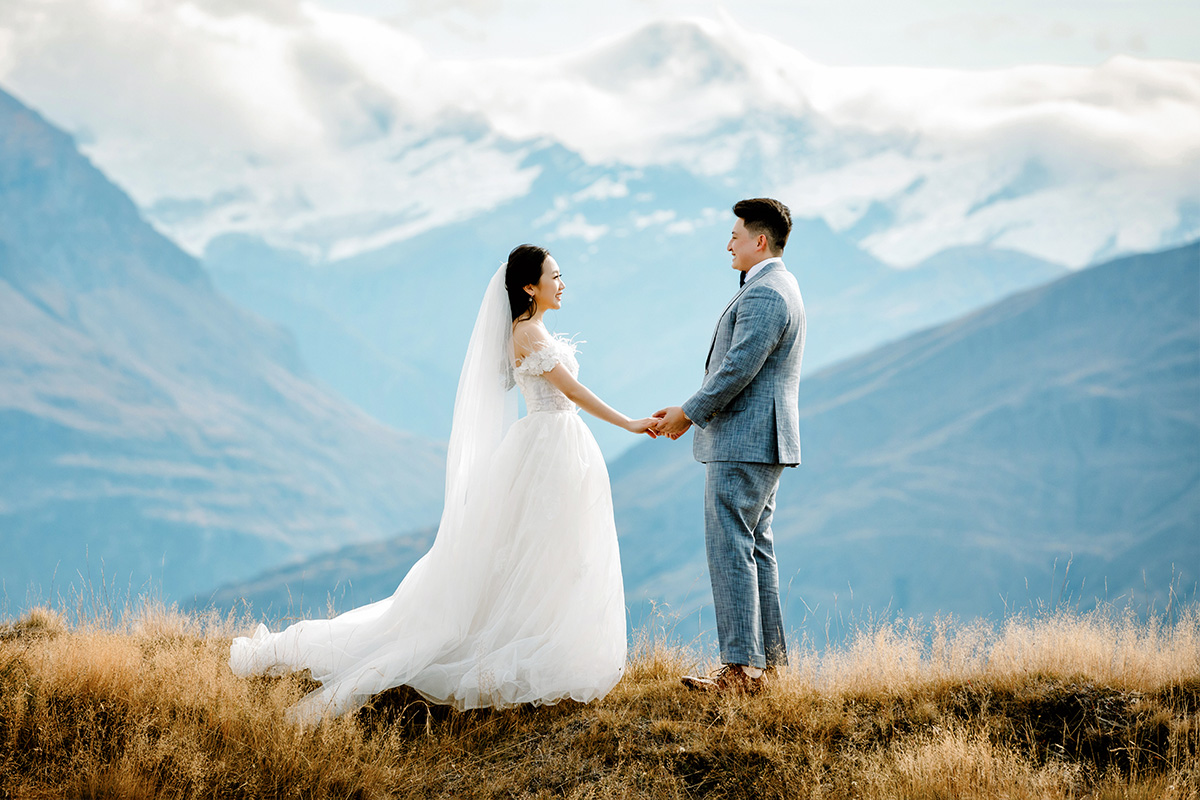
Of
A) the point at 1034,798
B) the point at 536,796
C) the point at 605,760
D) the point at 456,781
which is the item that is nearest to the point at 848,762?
the point at 1034,798

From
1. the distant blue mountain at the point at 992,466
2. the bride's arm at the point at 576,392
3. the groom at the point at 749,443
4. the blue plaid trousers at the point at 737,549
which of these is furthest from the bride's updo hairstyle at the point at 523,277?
the distant blue mountain at the point at 992,466

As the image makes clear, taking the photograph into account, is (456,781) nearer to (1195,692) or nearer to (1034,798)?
(1034,798)

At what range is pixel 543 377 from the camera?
5.39 meters

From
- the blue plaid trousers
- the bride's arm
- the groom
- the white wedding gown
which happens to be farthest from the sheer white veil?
the blue plaid trousers

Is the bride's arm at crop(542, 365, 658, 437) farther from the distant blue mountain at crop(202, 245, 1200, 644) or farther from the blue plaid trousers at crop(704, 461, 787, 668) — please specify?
the distant blue mountain at crop(202, 245, 1200, 644)

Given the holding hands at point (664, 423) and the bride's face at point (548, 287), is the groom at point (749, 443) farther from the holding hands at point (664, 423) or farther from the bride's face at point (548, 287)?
the bride's face at point (548, 287)

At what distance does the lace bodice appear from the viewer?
17.5ft

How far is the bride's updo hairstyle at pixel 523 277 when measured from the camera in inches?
213

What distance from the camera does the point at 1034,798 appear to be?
12.4ft

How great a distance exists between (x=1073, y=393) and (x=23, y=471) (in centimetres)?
19655

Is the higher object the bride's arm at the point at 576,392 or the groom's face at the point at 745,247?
the groom's face at the point at 745,247

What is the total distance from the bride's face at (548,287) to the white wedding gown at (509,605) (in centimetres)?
27

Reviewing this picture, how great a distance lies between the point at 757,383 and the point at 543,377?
3.98 ft

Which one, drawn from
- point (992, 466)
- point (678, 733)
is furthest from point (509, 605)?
Answer: point (992, 466)
